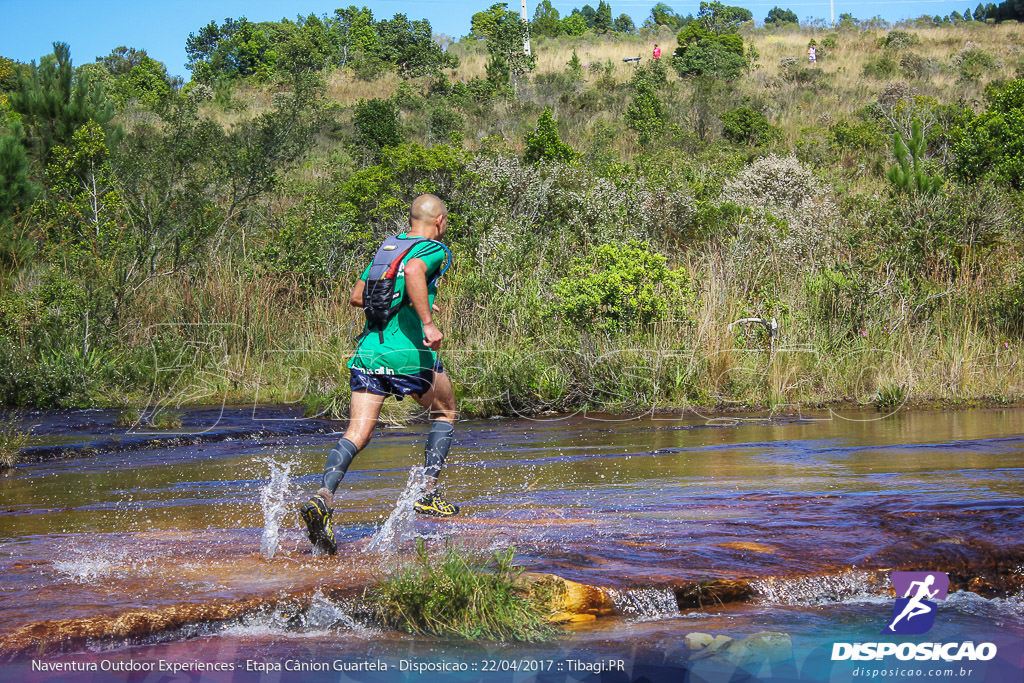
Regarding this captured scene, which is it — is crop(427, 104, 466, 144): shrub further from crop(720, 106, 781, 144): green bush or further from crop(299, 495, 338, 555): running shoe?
crop(299, 495, 338, 555): running shoe

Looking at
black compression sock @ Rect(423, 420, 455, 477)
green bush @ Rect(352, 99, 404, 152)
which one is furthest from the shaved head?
green bush @ Rect(352, 99, 404, 152)

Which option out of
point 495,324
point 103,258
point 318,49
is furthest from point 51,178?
point 318,49

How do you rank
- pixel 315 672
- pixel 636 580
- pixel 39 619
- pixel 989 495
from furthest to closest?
pixel 989 495
pixel 636 580
pixel 39 619
pixel 315 672

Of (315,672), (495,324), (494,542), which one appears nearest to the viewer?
(315,672)

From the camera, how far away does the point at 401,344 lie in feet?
18.3

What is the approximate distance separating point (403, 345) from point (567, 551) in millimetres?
1519

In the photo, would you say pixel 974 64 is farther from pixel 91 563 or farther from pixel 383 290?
pixel 91 563

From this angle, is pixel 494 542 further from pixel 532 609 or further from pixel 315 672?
pixel 315 672

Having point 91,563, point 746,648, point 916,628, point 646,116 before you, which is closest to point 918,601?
point 916,628

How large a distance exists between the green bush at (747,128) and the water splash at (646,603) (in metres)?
A: 24.3

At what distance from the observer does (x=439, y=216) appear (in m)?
5.79

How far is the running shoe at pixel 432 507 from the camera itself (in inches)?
230

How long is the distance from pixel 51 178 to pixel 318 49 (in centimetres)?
3913

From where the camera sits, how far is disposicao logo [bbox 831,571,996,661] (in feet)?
13.3
